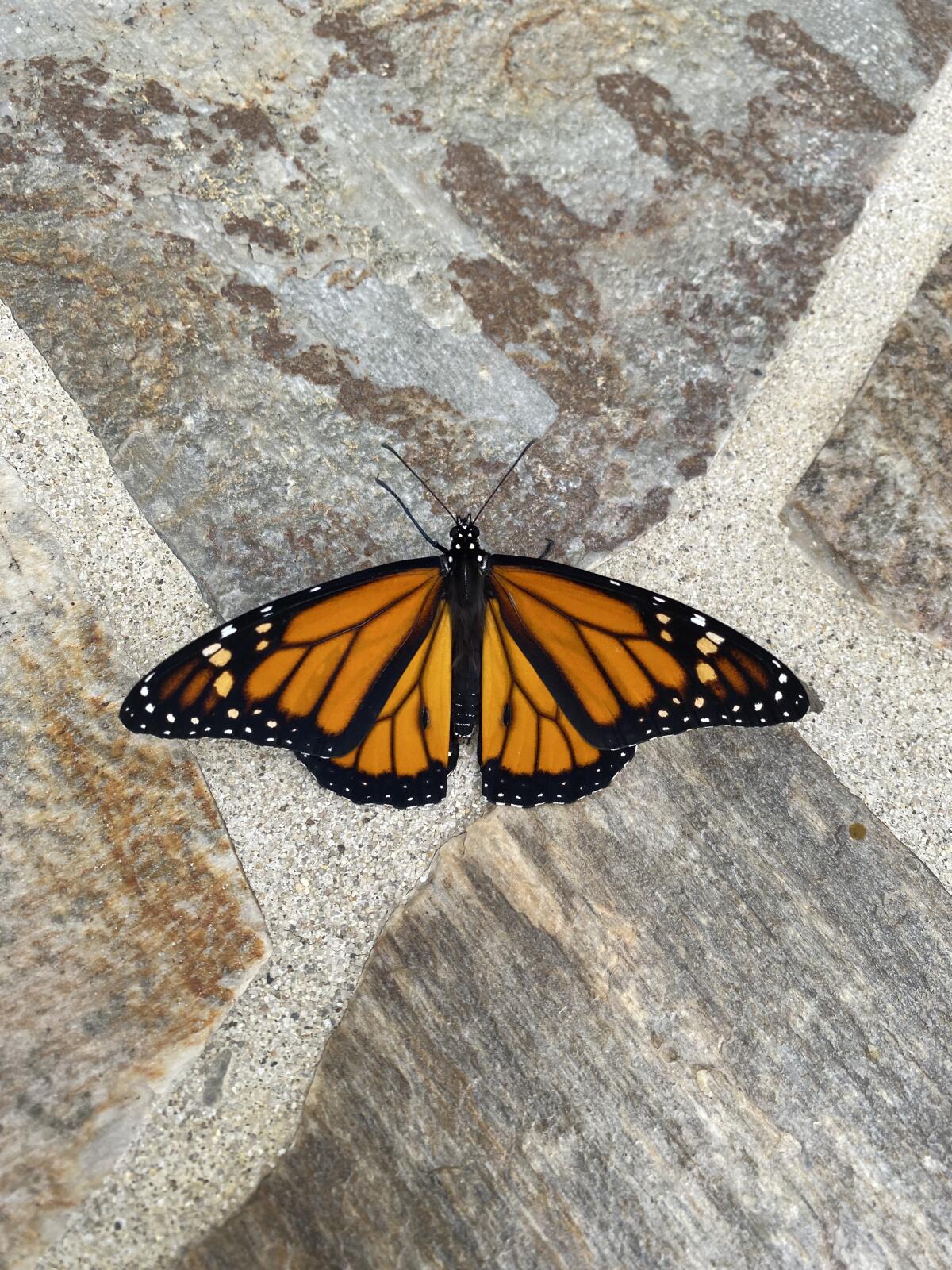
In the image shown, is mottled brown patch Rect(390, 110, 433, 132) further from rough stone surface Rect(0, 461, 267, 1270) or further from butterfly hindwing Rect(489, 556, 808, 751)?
rough stone surface Rect(0, 461, 267, 1270)

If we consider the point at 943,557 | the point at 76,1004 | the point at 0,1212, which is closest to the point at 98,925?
the point at 76,1004

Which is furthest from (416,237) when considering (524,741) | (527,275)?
(524,741)

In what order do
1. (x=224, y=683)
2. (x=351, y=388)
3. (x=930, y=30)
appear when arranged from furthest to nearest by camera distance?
(x=930, y=30)
(x=351, y=388)
(x=224, y=683)

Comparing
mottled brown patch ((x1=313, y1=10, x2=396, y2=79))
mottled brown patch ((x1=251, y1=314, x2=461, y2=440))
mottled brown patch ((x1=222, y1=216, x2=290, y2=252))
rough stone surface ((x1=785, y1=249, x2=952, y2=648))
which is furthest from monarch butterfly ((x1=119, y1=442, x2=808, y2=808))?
mottled brown patch ((x1=313, y1=10, x2=396, y2=79))

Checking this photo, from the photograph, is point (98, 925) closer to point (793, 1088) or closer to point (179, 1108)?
point (179, 1108)

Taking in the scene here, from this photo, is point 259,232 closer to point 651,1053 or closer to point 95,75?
point 95,75

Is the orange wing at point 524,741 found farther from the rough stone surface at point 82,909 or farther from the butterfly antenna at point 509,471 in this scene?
the rough stone surface at point 82,909

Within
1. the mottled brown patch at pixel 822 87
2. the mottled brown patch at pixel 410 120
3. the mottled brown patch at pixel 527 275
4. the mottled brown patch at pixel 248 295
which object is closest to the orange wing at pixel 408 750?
the mottled brown patch at pixel 527 275
